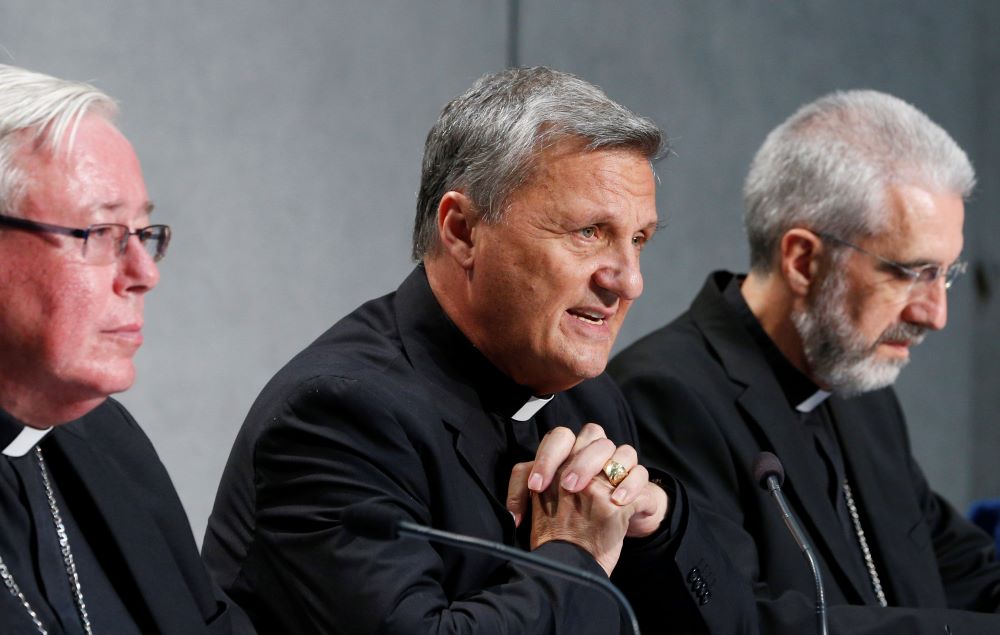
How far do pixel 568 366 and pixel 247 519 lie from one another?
0.56 metres

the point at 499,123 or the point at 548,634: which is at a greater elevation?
the point at 499,123

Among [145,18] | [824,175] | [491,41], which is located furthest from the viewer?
[491,41]

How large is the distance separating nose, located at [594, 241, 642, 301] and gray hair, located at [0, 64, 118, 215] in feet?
2.77

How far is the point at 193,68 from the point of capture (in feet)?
12.3

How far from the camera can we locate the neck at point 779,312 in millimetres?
3230

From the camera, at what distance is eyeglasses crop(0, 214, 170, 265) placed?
70.0 inches

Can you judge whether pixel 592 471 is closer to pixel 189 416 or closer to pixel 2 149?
pixel 2 149

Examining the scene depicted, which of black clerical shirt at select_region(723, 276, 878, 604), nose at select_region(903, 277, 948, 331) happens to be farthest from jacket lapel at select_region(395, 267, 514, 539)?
nose at select_region(903, 277, 948, 331)

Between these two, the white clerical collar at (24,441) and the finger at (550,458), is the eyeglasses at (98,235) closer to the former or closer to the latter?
the white clerical collar at (24,441)

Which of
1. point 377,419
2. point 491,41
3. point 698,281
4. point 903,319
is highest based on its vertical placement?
point 491,41

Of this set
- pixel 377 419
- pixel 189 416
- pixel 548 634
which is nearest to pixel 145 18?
pixel 189 416

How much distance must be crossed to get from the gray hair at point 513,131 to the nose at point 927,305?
1075mm

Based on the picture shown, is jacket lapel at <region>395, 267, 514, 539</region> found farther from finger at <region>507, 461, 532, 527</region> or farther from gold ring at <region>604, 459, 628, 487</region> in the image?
gold ring at <region>604, 459, 628, 487</region>

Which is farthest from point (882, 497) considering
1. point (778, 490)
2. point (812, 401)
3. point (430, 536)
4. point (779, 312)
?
point (430, 536)
